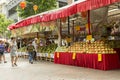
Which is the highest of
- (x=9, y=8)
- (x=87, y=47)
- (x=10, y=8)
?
(x=9, y=8)

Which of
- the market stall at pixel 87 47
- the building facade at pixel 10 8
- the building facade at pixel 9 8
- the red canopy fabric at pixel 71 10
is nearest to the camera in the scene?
the red canopy fabric at pixel 71 10

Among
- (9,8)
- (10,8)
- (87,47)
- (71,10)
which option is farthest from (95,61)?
(9,8)

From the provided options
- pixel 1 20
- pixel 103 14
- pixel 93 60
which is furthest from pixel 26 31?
pixel 1 20

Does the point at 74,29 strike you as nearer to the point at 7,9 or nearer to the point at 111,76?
the point at 111,76

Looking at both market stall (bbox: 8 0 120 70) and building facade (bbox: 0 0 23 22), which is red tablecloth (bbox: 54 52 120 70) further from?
building facade (bbox: 0 0 23 22)

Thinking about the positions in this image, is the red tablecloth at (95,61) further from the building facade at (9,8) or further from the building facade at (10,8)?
the building facade at (9,8)

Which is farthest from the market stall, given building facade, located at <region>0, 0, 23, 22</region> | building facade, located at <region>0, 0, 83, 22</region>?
building facade, located at <region>0, 0, 23, 22</region>

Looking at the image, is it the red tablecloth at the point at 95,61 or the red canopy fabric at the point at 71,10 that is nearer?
the red canopy fabric at the point at 71,10

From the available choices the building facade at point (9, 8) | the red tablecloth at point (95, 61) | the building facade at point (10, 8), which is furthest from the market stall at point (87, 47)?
the building facade at point (9, 8)

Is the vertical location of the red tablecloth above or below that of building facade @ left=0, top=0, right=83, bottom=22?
below

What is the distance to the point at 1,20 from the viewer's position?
195 feet

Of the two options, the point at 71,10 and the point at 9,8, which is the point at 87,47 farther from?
the point at 9,8

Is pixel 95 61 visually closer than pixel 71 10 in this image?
Yes

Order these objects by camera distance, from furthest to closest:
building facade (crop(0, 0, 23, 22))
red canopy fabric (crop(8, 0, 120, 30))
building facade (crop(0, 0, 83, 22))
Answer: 1. building facade (crop(0, 0, 23, 22))
2. building facade (crop(0, 0, 83, 22))
3. red canopy fabric (crop(8, 0, 120, 30))
